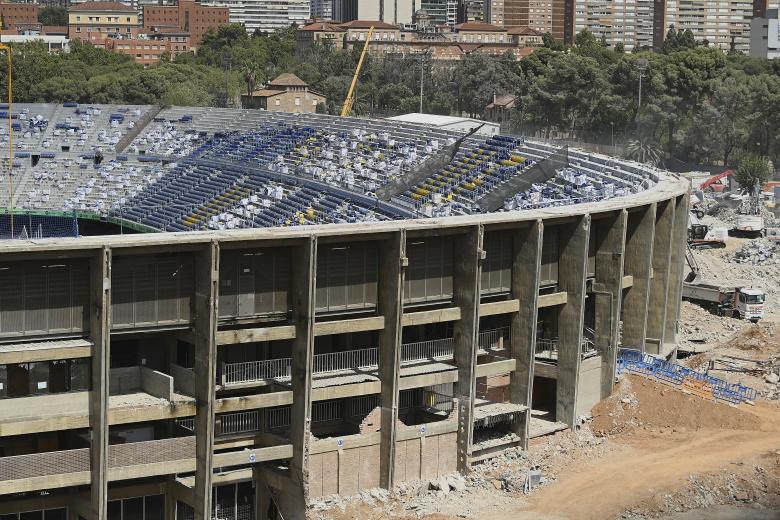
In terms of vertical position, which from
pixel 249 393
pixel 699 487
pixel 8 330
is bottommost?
pixel 699 487

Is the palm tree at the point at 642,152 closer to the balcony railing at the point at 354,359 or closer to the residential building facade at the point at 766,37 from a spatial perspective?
the balcony railing at the point at 354,359

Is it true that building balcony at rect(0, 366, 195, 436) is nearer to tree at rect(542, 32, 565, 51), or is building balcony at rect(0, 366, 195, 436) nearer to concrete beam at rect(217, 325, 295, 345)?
concrete beam at rect(217, 325, 295, 345)

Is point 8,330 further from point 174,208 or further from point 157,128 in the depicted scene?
point 157,128

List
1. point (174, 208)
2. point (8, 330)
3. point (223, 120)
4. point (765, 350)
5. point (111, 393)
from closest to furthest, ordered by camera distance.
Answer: point (8, 330) < point (111, 393) < point (765, 350) < point (174, 208) < point (223, 120)

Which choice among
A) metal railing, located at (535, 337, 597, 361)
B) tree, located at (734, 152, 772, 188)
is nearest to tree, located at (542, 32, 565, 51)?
tree, located at (734, 152, 772, 188)

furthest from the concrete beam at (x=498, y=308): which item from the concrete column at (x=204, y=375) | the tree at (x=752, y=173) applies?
the tree at (x=752, y=173)

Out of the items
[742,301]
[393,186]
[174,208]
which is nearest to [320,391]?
[742,301]
